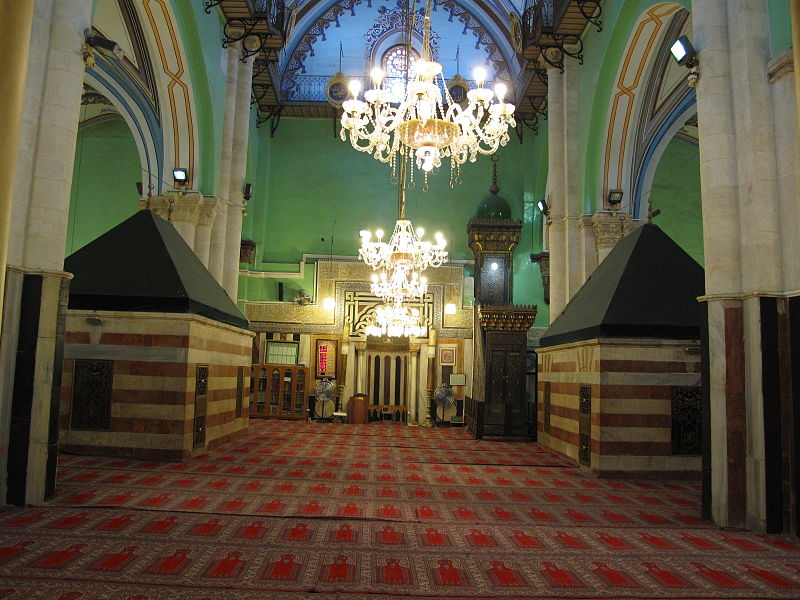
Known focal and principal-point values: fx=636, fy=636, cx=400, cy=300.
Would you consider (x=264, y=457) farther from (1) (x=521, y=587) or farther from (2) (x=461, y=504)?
(1) (x=521, y=587)

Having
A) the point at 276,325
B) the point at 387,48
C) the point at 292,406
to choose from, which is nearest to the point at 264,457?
the point at 292,406

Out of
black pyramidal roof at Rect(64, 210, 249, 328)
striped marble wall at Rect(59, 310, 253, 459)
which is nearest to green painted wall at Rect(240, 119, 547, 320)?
black pyramidal roof at Rect(64, 210, 249, 328)

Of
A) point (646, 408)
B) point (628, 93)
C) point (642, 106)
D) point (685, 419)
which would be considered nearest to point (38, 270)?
point (646, 408)

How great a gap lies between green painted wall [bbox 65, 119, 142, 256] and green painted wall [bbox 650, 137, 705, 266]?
1065 centimetres

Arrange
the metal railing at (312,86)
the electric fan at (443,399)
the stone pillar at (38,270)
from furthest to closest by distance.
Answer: the metal railing at (312,86) → the electric fan at (443,399) → the stone pillar at (38,270)

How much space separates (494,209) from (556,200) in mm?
3345

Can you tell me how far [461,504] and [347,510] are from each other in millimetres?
840

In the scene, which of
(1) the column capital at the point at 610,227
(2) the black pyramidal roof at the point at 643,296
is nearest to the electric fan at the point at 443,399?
(1) the column capital at the point at 610,227

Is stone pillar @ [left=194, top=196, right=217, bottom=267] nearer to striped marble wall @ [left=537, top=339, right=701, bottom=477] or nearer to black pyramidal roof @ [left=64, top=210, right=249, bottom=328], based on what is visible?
black pyramidal roof @ [left=64, top=210, right=249, bottom=328]

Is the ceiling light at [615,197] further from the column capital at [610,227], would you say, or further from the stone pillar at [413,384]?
the stone pillar at [413,384]

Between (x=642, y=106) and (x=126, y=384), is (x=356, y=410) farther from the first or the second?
(x=642, y=106)

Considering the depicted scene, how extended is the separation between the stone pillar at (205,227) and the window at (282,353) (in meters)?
3.95

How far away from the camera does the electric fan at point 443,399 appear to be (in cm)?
1172

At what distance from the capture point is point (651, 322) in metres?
5.70
